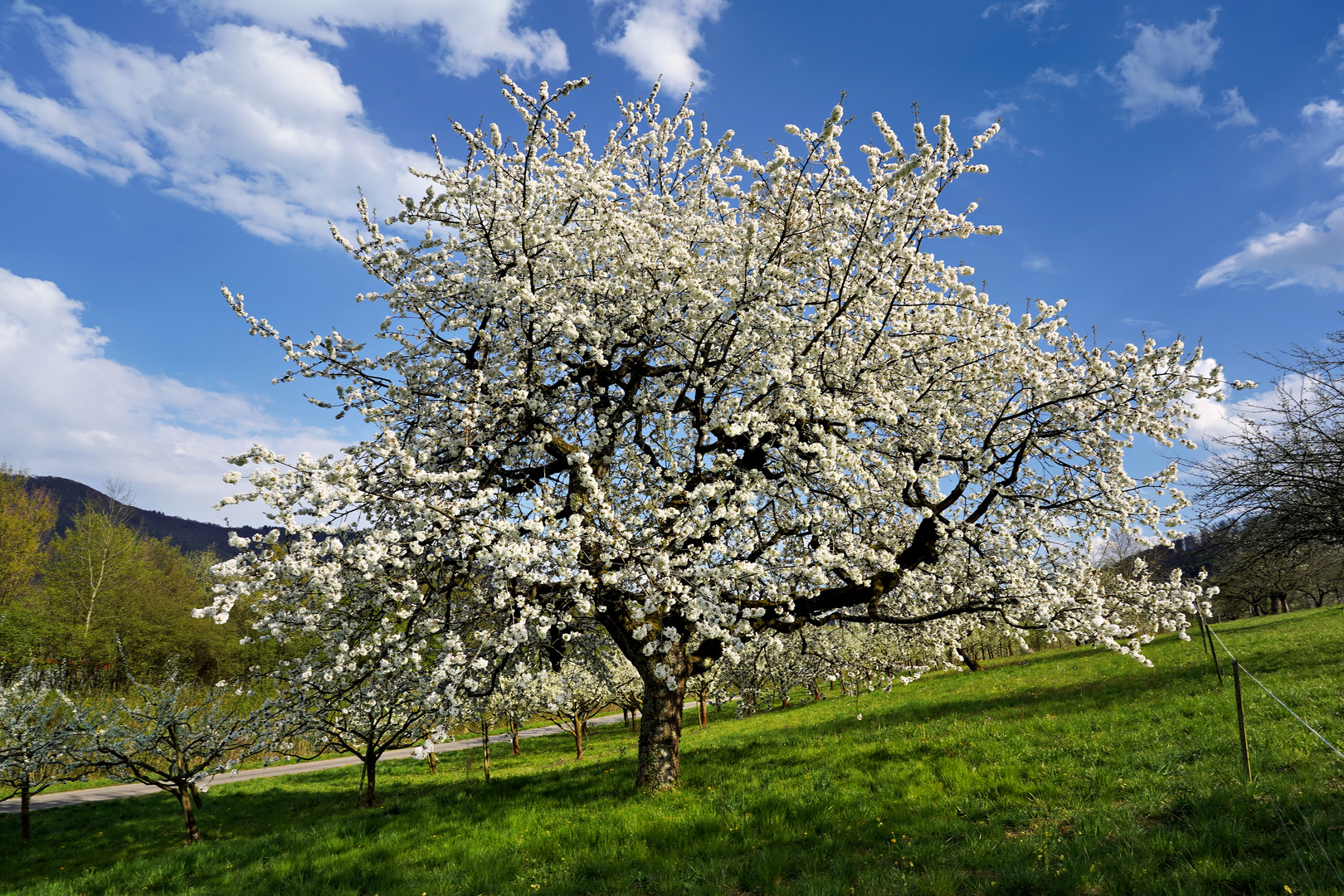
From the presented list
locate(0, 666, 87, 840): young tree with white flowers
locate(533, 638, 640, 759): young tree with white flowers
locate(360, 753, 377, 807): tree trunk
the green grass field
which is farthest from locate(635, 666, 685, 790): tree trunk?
locate(0, 666, 87, 840): young tree with white flowers

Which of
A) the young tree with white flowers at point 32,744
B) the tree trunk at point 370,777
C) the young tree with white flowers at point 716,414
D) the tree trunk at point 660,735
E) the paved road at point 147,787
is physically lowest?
the paved road at point 147,787

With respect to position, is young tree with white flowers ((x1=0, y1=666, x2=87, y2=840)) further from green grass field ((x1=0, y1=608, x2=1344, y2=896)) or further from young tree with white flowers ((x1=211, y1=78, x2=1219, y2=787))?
young tree with white flowers ((x1=211, y1=78, x2=1219, y2=787))

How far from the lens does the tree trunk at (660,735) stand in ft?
34.2

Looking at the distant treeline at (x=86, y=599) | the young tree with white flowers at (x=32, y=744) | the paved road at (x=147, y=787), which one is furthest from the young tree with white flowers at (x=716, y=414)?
the distant treeline at (x=86, y=599)

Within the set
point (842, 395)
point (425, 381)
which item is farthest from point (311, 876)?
point (842, 395)

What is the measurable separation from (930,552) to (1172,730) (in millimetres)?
5518

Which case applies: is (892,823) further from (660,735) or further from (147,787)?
(147,787)

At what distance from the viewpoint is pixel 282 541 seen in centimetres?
758

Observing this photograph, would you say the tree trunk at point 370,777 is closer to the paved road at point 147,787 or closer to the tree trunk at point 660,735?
the paved road at point 147,787

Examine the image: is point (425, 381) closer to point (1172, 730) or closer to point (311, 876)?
point (311, 876)

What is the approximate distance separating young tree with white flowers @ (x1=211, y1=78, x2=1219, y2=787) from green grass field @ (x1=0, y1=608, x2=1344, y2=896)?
1989 millimetres

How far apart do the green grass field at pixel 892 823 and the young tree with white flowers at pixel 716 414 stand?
1989 mm

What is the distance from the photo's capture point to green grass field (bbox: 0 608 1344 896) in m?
6.02

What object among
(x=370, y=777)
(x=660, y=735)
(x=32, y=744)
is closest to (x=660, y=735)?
(x=660, y=735)
